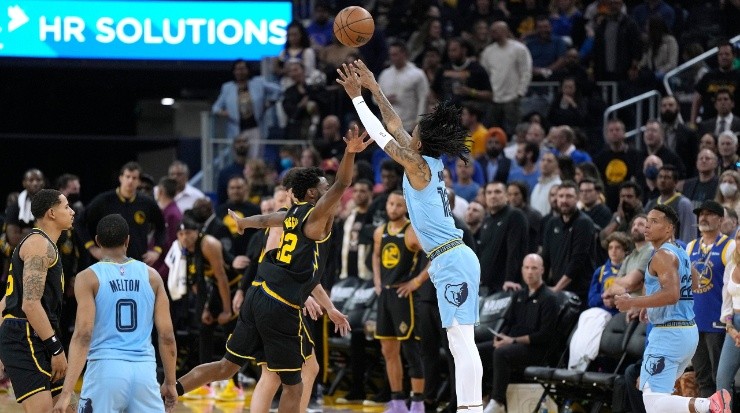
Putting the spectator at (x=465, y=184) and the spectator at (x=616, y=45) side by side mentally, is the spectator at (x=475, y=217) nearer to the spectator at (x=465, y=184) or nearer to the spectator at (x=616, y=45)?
the spectator at (x=465, y=184)

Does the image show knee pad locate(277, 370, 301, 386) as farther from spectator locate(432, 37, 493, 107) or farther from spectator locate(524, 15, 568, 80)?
spectator locate(524, 15, 568, 80)

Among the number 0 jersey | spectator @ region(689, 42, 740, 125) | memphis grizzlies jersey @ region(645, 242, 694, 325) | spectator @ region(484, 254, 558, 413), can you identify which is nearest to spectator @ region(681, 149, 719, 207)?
spectator @ region(484, 254, 558, 413)

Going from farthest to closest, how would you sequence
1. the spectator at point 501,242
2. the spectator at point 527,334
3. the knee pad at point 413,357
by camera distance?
the spectator at point 501,242 < the knee pad at point 413,357 < the spectator at point 527,334

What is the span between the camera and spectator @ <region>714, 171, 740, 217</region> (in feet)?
36.9

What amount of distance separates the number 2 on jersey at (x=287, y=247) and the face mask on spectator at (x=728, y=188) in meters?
4.14

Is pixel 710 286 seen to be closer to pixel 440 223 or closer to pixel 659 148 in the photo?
pixel 440 223

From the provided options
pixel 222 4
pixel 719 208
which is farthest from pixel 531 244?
pixel 222 4

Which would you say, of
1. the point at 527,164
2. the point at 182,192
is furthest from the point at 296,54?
the point at 527,164

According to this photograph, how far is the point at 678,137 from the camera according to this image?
14.2 meters

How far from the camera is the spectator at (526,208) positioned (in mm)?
13039

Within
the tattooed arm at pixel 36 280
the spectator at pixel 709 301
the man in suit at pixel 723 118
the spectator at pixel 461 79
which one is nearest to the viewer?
the tattooed arm at pixel 36 280

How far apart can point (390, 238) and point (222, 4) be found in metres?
7.62

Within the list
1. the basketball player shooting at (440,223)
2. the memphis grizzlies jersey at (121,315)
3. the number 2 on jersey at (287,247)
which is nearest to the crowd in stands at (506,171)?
the number 2 on jersey at (287,247)

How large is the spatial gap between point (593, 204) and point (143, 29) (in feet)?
27.0
